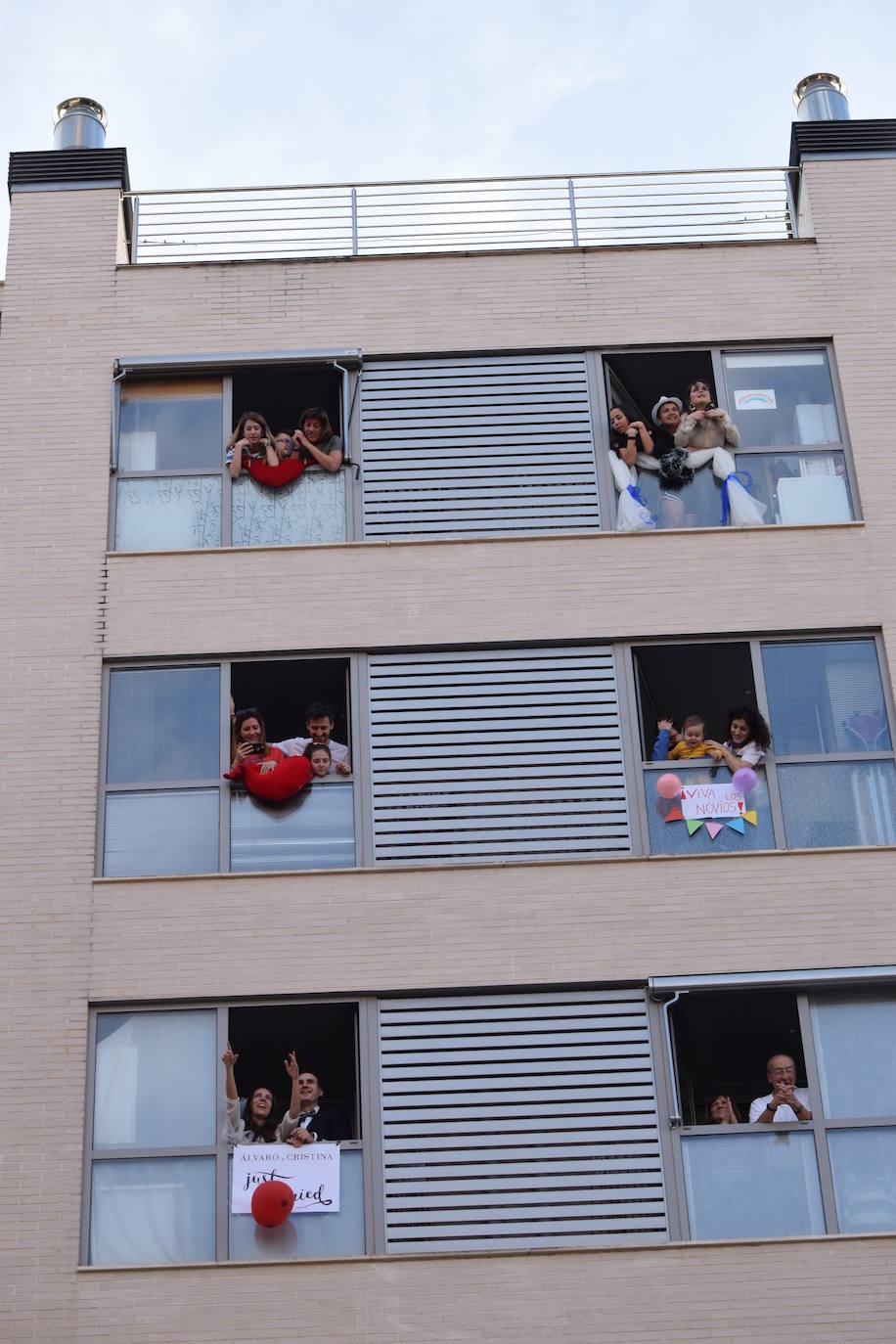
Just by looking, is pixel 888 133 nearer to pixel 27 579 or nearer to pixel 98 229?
pixel 98 229

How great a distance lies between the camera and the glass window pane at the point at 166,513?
17.0 metres

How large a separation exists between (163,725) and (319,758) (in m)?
1.40

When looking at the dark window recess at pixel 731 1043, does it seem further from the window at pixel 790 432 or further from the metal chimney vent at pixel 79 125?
the metal chimney vent at pixel 79 125

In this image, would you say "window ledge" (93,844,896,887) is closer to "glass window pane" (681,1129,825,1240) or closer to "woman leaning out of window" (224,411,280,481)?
"glass window pane" (681,1129,825,1240)

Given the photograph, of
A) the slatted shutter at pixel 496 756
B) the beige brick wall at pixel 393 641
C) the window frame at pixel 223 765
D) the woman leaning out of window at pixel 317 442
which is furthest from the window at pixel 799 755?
the woman leaning out of window at pixel 317 442

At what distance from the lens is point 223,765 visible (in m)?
16.0

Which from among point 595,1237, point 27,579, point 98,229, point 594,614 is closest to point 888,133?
point 594,614

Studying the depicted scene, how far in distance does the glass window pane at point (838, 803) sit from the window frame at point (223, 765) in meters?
3.48

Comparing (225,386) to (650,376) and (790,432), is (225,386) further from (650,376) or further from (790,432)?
(790,432)

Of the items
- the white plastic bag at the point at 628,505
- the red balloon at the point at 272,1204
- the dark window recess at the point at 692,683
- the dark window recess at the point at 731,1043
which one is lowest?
the red balloon at the point at 272,1204

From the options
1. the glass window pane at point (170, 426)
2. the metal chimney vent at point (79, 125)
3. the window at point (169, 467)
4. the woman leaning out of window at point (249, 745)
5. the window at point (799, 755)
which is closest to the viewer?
the window at point (799, 755)

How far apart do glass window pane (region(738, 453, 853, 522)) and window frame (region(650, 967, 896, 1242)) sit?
4.31 metres

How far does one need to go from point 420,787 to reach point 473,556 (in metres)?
2.16

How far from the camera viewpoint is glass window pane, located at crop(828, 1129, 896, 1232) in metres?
14.4
